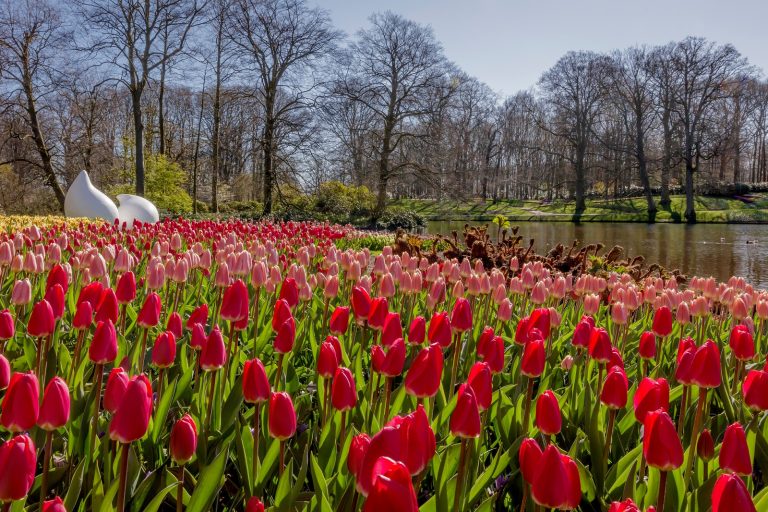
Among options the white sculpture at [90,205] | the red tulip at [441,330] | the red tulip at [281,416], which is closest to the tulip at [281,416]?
the red tulip at [281,416]

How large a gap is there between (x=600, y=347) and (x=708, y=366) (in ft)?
1.45

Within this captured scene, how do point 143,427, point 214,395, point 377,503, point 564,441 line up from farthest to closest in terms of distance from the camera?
1. point 564,441
2. point 214,395
3. point 143,427
4. point 377,503

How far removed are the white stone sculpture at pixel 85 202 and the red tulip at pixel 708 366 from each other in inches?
518

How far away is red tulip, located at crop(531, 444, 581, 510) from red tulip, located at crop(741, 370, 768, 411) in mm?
787

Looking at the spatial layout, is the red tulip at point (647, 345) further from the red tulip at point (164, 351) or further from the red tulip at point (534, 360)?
the red tulip at point (164, 351)

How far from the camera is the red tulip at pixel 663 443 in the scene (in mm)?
1073

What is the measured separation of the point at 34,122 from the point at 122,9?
5.42 m

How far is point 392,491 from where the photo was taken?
2.07ft

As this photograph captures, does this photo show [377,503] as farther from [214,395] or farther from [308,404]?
[308,404]

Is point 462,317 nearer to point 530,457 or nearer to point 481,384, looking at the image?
point 481,384

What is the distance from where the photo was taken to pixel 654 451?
1092 mm

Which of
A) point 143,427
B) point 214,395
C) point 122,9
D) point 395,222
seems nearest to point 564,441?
point 214,395

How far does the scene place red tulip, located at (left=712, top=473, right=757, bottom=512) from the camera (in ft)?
2.71

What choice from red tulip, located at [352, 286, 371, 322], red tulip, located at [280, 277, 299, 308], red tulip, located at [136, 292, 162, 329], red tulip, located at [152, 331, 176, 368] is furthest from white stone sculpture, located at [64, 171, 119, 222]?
red tulip, located at [152, 331, 176, 368]
